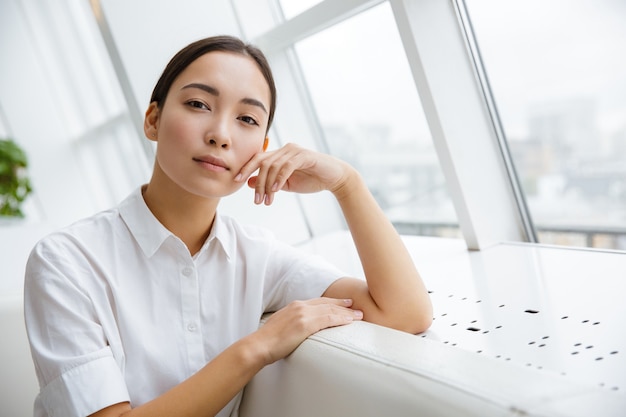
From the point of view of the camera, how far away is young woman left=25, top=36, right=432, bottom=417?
3.48 feet

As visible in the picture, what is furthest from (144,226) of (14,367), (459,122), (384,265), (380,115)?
(380,115)

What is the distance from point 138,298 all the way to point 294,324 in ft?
1.14

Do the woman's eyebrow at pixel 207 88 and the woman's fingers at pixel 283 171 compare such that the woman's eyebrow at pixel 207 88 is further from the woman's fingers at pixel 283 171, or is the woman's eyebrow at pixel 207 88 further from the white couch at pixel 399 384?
the white couch at pixel 399 384

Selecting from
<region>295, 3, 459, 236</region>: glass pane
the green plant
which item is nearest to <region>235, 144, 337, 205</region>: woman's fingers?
<region>295, 3, 459, 236</region>: glass pane

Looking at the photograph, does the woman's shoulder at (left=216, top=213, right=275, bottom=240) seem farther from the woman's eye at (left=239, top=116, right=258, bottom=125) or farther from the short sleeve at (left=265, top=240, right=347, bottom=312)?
the woman's eye at (left=239, top=116, right=258, bottom=125)

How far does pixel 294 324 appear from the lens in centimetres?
113

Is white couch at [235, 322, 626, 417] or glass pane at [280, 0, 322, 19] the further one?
glass pane at [280, 0, 322, 19]

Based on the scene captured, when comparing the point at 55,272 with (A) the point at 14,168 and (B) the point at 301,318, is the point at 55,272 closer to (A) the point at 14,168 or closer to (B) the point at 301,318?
(B) the point at 301,318

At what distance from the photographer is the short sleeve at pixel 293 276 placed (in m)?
1.39

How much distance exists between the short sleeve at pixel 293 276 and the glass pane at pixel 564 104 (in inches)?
32.5

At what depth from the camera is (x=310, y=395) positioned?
1021mm

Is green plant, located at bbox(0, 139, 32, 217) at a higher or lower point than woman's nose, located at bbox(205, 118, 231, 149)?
higher

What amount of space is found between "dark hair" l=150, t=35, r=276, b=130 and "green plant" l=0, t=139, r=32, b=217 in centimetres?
410

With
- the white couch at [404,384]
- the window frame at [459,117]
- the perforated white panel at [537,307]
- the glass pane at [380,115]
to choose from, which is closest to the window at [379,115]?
the glass pane at [380,115]
